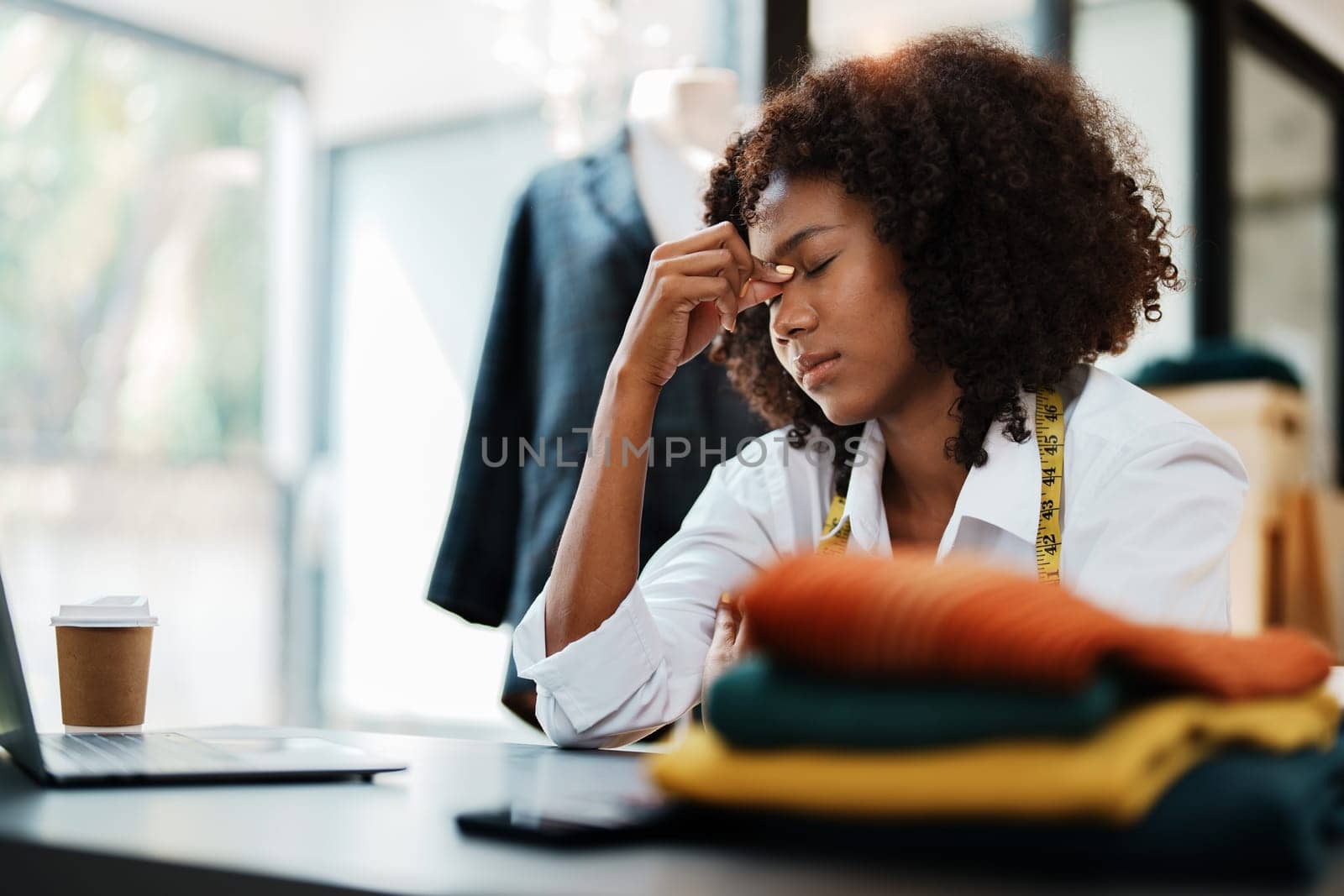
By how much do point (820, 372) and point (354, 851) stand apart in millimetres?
877

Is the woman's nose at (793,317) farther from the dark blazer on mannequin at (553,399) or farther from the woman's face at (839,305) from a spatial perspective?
the dark blazer on mannequin at (553,399)

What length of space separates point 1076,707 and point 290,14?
3.96 meters

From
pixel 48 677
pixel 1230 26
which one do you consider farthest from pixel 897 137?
pixel 1230 26

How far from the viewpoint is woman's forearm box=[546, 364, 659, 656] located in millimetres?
1360

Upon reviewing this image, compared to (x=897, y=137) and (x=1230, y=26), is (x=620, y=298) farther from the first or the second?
(x=1230, y=26)

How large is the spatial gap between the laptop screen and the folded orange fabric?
0.49 m

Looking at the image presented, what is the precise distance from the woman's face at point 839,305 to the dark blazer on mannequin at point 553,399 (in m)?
0.44

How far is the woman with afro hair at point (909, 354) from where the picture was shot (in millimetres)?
1265

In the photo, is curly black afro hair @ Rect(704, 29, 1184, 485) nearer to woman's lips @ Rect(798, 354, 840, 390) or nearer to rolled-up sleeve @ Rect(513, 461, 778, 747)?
woman's lips @ Rect(798, 354, 840, 390)

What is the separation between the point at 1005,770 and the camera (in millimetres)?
460

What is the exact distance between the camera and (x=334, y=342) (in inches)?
161

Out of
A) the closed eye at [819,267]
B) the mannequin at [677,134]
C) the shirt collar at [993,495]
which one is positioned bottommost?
the shirt collar at [993,495]

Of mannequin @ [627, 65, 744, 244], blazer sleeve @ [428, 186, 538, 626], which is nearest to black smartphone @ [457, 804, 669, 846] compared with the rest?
blazer sleeve @ [428, 186, 538, 626]

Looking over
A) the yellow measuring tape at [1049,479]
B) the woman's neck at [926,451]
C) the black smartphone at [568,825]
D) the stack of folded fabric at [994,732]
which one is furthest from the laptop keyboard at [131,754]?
the woman's neck at [926,451]
